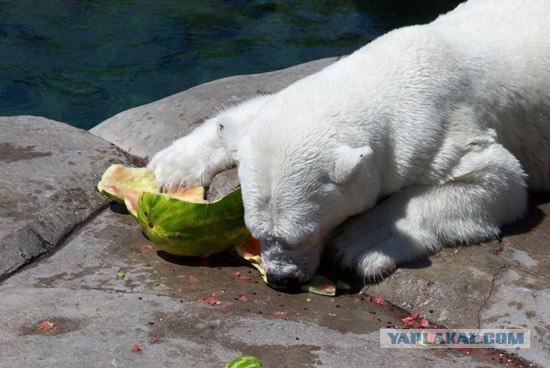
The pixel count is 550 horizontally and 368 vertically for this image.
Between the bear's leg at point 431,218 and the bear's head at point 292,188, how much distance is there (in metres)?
0.23

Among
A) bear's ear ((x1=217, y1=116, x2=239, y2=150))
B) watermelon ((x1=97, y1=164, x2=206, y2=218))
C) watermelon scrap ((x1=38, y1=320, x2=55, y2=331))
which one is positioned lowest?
watermelon scrap ((x1=38, y1=320, x2=55, y2=331))

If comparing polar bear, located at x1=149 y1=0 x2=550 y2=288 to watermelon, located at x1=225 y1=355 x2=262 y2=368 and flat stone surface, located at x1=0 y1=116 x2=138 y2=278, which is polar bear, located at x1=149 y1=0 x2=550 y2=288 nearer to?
flat stone surface, located at x1=0 y1=116 x2=138 y2=278

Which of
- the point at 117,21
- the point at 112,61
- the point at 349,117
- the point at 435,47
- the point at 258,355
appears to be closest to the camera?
the point at 258,355

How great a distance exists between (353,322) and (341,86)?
105 cm

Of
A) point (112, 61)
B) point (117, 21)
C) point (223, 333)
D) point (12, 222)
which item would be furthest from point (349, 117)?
point (117, 21)

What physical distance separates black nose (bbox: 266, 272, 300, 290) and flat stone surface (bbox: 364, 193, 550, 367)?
318mm

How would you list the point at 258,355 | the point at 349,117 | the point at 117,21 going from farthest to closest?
the point at 117,21 → the point at 349,117 → the point at 258,355

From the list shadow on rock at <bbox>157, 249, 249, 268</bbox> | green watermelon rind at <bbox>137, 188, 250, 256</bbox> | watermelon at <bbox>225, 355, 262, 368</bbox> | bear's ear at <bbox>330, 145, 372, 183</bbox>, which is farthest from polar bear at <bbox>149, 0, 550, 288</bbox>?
watermelon at <bbox>225, 355, 262, 368</bbox>

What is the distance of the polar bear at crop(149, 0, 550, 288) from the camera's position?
4.28 metres

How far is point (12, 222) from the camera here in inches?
185

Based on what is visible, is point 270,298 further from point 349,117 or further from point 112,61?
point 112,61

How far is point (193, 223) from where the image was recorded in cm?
453

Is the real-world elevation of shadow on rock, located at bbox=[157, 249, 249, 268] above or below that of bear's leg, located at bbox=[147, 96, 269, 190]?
below

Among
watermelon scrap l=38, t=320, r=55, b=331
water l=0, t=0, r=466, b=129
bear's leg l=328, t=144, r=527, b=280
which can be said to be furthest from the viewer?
water l=0, t=0, r=466, b=129
